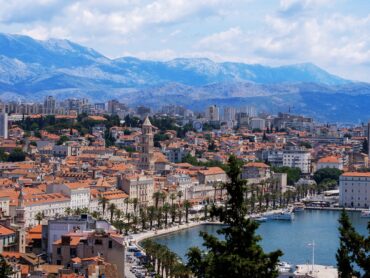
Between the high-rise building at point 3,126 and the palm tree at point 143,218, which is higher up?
the high-rise building at point 3,126

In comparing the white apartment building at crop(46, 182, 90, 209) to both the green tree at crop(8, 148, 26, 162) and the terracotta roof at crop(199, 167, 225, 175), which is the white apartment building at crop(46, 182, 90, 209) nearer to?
the terracotta roof at crop(199, 167, 225, 175)

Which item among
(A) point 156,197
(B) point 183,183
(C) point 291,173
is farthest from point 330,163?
(A) point 156,197

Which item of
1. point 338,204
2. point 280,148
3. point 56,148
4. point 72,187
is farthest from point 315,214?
point 280,148

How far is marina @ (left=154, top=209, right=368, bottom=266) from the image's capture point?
27.8 meters

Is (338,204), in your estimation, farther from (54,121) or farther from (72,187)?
(54,121)

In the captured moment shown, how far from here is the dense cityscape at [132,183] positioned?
64.4ft

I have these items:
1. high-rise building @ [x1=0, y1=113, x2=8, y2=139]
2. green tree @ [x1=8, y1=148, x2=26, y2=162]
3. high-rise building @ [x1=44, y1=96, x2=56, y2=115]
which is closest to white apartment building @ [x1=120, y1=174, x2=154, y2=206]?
green tree @ [x1=8, y1=148, x2=26, y2=162]

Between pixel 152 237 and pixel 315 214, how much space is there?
525 inches

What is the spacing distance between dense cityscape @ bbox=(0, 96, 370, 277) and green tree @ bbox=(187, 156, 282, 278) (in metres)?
0.16

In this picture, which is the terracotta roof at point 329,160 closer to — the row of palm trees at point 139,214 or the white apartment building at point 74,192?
the row of palm trees at point 139,214

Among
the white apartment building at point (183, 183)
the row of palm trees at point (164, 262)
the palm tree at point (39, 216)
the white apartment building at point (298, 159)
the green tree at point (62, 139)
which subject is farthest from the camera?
the white apartment building at point (298, 159)

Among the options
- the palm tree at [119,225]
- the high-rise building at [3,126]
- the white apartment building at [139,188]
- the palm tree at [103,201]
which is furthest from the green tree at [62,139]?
the palm tree at [119,225]

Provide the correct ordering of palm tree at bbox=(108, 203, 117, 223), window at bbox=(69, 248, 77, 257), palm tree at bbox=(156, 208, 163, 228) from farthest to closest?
palm tree at bbox=(156, 208, 163, 228), palm tree at bbox=(108, 203, 117, 223), window at bbox=(69, 248, 77, 257)

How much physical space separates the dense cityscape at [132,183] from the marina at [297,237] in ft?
2.65
